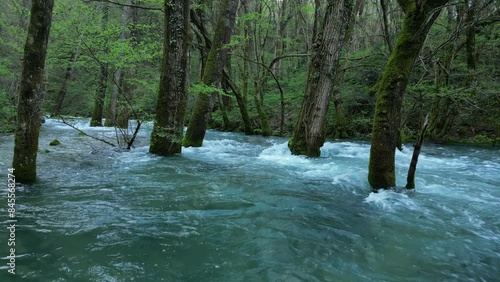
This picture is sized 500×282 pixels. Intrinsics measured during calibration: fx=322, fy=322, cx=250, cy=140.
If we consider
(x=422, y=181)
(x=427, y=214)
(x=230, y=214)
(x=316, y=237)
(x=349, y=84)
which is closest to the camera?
(x=316, y=237)

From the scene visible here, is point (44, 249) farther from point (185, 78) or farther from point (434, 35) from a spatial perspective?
point (434, 35)

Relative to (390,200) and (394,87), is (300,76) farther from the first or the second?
(390,200)

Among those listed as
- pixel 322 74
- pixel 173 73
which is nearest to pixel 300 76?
pixel 322 74

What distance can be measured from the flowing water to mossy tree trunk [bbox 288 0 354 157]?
7.25 feet

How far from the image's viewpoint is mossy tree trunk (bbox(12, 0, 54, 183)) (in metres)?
4.53

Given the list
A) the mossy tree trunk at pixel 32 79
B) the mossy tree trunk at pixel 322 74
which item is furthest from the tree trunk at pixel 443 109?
the mossy tree trunk at pixel 32 79

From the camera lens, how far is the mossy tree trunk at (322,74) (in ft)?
27.9

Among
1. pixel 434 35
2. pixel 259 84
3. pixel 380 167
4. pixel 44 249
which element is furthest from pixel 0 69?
pixel 434 35

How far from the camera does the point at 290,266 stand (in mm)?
2914

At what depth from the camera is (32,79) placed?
459cm

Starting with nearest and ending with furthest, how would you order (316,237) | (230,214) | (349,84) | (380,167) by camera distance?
(316,237), (230,214), (380,167), (349,84)

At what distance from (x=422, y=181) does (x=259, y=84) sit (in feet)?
39.5

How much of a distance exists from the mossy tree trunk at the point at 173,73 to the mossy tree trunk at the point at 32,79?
134 inches

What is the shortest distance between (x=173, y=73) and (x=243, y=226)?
534 centimetres
